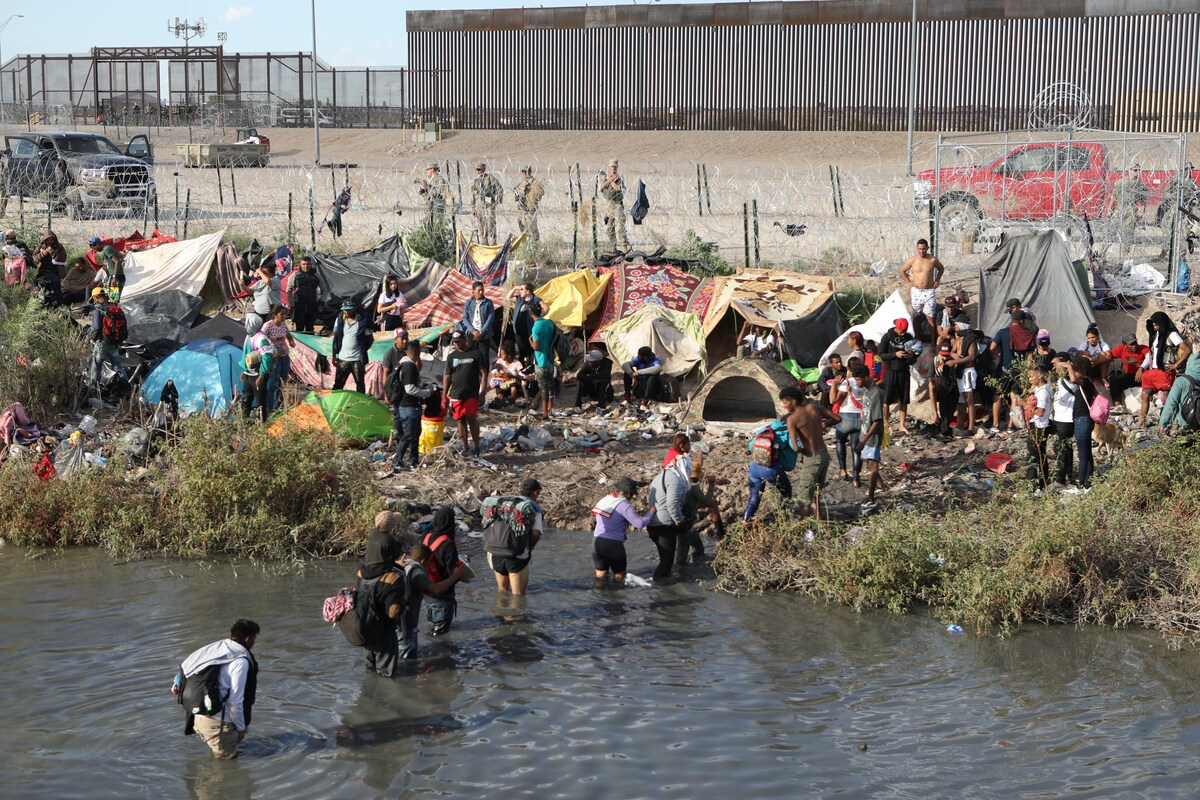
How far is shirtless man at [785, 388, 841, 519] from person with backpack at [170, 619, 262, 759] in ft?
17.1

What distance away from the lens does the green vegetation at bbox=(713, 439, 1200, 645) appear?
32.5ft

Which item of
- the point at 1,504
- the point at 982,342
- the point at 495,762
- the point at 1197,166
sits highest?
the point at 1197,166

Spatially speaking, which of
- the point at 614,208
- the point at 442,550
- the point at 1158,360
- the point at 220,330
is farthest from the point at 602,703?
the point at 614,208

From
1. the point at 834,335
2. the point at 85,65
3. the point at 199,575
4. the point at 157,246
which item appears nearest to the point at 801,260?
the point at 834,335

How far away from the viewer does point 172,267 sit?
19625 millimetres

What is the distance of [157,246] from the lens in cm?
2019

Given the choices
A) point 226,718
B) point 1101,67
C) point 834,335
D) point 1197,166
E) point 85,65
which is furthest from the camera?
point 85,65

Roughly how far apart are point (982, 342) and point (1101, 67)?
998 inches

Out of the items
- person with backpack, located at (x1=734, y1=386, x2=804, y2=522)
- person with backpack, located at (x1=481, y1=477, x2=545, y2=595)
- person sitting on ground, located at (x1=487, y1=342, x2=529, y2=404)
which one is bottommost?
person with backpack, located at (x1=481, y1=477, x2=545, y2=595)

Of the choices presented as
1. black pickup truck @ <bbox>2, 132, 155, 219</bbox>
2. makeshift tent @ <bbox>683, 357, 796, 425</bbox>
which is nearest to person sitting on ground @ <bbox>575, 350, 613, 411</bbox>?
makeshift tent @ <bbox>683, 357, 796, 425</bbox>

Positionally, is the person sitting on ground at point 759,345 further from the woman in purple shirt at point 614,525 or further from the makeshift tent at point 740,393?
the woman in purple shirt at point 614,525

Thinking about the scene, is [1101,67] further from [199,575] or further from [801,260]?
[199,575]

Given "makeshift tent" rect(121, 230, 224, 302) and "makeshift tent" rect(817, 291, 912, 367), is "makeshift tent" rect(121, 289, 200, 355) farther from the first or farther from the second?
"makeshift tent" rect(817, 291, 912, 367)

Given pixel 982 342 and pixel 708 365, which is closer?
pixel 982 342
